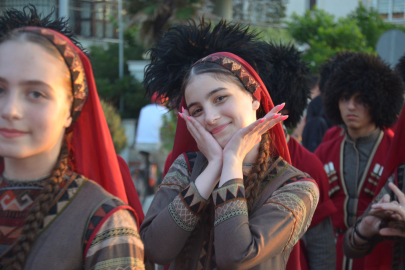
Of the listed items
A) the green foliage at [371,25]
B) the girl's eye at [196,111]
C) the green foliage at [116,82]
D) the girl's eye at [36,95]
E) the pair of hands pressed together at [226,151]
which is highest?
the green foliage at [371,25]

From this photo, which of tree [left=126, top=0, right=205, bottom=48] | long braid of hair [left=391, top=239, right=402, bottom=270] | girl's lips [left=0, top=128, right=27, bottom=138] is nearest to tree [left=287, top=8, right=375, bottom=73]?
tree [left=126, top=0, right=205, bottom=48]

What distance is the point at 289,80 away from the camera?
3285 millimetres

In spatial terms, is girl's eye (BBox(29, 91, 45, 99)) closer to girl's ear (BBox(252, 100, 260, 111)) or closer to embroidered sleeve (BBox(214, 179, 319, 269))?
embroidered sleeve (BBox(214, 179, 319, 269))

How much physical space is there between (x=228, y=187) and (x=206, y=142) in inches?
11.1

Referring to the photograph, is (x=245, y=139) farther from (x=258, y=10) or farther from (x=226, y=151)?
(x=258, y=10)

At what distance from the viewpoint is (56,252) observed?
149 centimetres

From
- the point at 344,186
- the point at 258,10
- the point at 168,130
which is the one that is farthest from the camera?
the point at 258,10

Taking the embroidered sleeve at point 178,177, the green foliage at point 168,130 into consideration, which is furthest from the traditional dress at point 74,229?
the green foliage at point 168,130

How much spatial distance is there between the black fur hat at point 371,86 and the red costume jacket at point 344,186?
→ 20 centimetres

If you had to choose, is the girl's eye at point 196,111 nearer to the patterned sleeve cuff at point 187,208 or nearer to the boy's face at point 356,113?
the patterned sleeve cuff at point 187,208

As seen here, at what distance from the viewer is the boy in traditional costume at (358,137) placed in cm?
360

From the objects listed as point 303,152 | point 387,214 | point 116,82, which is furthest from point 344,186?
point 116,82

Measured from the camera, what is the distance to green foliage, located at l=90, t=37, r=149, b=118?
19688 mm

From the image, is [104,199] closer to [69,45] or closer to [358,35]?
[69,45]
